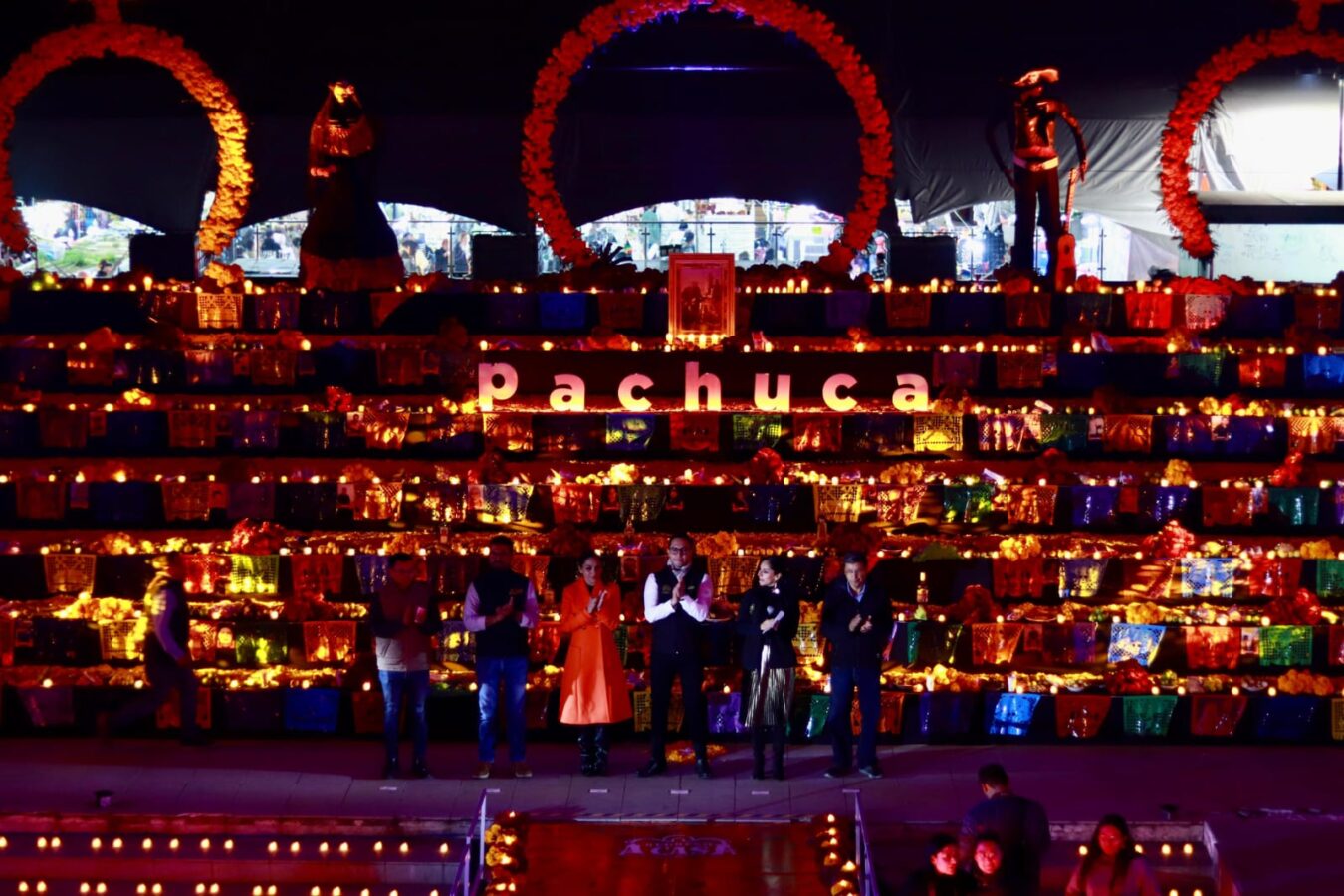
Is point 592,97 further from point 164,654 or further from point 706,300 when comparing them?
point 164,654

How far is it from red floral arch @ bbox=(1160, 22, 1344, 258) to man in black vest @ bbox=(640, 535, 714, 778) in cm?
710

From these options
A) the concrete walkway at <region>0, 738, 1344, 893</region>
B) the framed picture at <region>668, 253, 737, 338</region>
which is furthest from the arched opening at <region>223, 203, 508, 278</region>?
the concrete walkway at <region>0, 738, 1344, 893</region>

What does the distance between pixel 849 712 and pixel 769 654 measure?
62 centimetres

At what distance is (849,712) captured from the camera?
10812mm

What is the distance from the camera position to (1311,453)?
13422 millimetres

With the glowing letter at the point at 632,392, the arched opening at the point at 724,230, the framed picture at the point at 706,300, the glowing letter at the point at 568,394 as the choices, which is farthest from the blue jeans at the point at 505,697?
the arched opening at the point at 724,230

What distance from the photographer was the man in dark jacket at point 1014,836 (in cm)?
773

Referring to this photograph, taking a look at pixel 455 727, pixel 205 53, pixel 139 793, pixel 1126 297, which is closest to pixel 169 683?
pixel 139 793

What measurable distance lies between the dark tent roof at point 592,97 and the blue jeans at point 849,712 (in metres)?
7.97

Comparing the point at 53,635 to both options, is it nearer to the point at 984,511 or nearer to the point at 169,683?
the point at 169,683

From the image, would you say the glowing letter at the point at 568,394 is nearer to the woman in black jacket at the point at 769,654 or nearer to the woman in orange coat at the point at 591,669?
the woman in orange coat at the point at 591,669

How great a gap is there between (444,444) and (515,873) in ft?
16.9

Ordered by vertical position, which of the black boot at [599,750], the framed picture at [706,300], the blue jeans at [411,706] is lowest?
the black boot at [599,750]

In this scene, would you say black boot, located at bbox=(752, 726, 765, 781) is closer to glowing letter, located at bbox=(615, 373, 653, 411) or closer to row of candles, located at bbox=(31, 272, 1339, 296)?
glowing letter, located at bbox=(615, 373, 653, 411)
